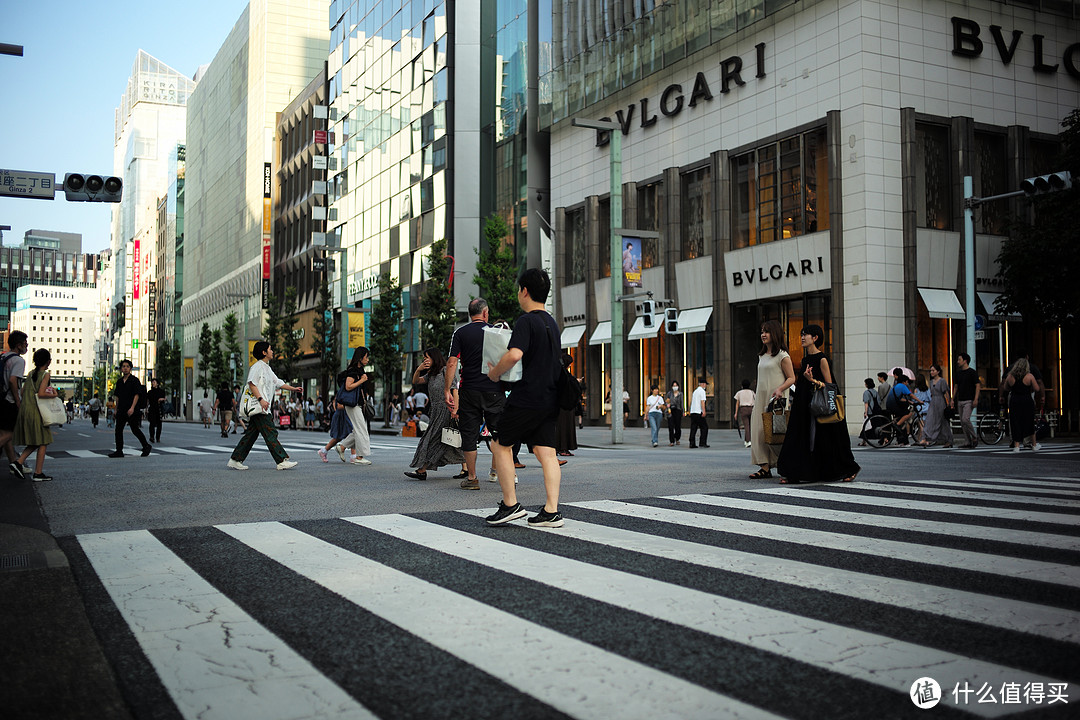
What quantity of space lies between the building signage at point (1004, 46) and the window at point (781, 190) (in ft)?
16.4

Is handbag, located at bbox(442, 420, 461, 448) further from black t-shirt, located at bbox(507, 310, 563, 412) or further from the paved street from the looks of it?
black t-shirt, located at bbox(507, 310, 563, 412)

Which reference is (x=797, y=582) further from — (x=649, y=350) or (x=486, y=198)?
(x=486, y=198)

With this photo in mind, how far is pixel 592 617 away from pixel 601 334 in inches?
1373

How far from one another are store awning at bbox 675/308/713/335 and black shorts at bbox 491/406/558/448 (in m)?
27.2

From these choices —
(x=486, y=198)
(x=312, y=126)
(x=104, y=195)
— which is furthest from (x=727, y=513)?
(x=312, y=126)

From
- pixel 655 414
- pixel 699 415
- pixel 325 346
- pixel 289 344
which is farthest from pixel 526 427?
pixel 289 344

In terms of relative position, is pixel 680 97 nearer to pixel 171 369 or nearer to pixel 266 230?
pixel 266 230

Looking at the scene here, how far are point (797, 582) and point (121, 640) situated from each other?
123 inches

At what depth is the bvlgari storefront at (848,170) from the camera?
27.9 m

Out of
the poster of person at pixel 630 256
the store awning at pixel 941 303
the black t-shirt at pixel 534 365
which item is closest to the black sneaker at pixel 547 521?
the black t-shirt at pixel 534 365

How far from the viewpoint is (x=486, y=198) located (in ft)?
167

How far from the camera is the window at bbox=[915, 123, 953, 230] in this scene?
28.8 meters

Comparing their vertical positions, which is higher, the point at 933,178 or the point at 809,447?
the point at 933,178

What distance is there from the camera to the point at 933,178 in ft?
95.6
